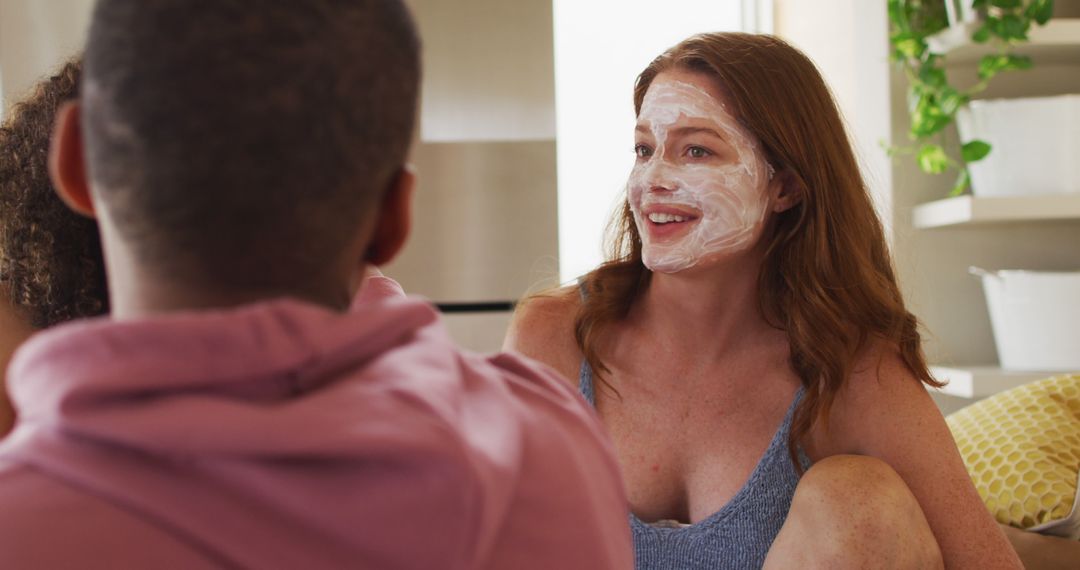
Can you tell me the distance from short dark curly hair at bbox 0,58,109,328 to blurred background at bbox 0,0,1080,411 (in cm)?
96

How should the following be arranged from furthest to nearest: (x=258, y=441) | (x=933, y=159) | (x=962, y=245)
A: 1. (x=962, y=245)
2. (x=933, y=159)
3. (x=258, y=441)

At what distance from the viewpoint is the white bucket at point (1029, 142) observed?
186cm

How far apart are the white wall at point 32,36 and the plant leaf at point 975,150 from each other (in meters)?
1.64

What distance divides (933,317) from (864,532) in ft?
3.67

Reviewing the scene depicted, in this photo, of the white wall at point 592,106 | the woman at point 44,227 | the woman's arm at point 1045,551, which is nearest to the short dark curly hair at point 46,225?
the woman at point 44,227

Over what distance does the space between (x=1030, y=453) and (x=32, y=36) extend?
1.89 m

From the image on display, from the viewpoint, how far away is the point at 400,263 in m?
2.27

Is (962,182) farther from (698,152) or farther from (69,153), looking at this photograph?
(69,153)

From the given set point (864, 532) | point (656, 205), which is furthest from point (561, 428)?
point (656, 205)

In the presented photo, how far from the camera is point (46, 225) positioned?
0.98 meters

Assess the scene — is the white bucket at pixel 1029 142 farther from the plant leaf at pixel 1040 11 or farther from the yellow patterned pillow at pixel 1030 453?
the yellow patterned pillow at pixel 1030 453

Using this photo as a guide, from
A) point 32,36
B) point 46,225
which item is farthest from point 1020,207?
point 32,36

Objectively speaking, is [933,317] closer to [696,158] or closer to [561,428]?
[696,158]

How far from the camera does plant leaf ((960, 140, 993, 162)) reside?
6.29ft
